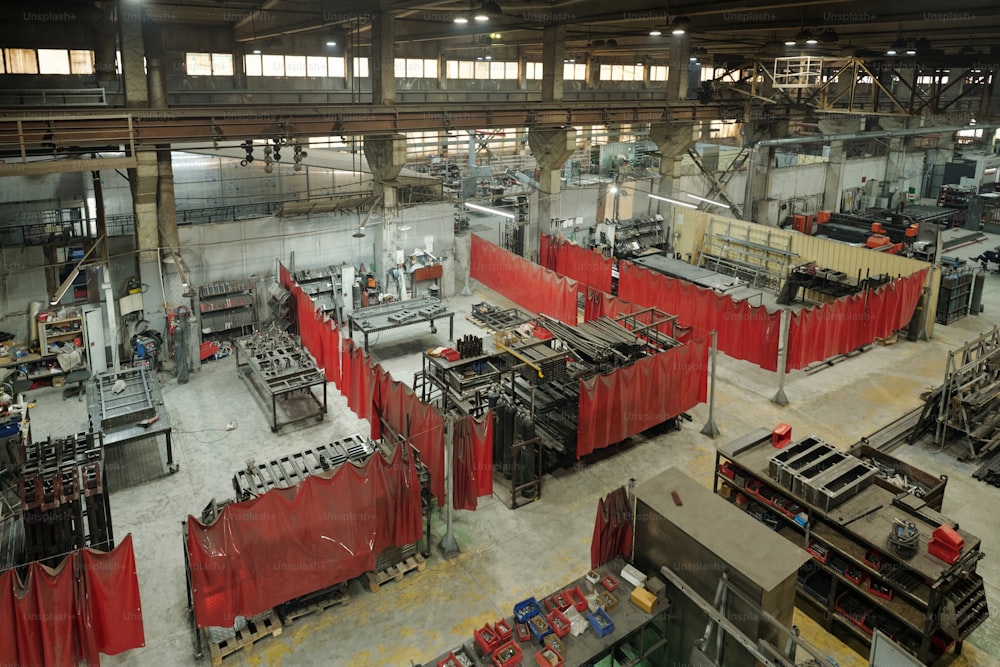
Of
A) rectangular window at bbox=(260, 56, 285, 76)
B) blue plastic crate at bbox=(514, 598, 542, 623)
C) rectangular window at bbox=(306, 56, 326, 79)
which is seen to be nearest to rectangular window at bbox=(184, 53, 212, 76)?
rectangular window at bbox=(260, 56, 285, 76)

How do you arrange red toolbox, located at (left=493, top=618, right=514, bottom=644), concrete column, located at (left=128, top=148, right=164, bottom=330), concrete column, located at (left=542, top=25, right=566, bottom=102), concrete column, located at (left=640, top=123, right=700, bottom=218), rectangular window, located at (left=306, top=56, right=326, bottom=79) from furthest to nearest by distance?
1. rectangular window, located at (left=306, top=56, right=326, bottom=79)
2. concrete column, located at (left=640, top=123, right=700, bottom=218)
3. concrete column, located at (left=542, top=25, right=566, bottom=102)
4. concrete column, located at (left=128, top=148, right=164, bottom=330)
5. red toolbox, located at (left=493, top=618, right=514, bottom=644)

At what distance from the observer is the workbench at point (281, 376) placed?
524 inches

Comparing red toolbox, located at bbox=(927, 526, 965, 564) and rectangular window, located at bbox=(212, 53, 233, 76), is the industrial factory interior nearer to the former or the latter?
red toolbox, located at bbox=(927, 526, 965, 564)

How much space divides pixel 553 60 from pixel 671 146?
588 centimetres

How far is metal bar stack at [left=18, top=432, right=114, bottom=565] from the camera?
8.47 metres

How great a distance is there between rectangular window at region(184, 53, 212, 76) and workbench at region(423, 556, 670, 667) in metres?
30.0

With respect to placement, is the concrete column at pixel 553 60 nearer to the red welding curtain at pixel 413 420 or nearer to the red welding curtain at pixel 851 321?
the red welding curtain at pixel 851 321

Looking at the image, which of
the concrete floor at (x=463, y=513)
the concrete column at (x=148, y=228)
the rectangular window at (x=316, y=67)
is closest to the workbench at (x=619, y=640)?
the concrete floor at (x=463, y=513)

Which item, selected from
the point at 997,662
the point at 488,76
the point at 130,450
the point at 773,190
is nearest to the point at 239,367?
the point at 130,450

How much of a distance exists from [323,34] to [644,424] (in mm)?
25719

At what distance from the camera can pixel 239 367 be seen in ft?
52.0

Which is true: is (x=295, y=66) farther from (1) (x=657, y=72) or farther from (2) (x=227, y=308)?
(1) (x=657, y=72)

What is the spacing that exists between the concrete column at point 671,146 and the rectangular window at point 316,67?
17.5m

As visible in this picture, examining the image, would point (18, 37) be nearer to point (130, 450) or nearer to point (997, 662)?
point (130, 450)
